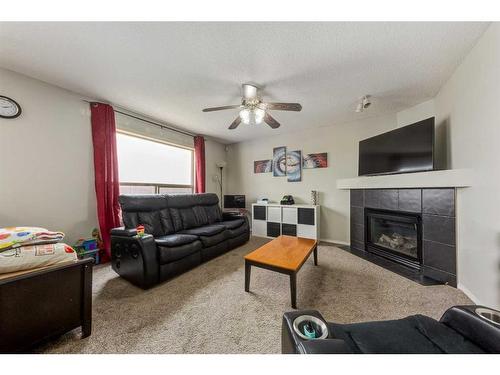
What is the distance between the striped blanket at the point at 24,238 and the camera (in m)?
1.12

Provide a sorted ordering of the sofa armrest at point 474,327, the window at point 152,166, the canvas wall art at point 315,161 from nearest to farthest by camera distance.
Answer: the sofa armrest at point 474,327 → the window at point 152,166 → the canvas wall art at point 315,161

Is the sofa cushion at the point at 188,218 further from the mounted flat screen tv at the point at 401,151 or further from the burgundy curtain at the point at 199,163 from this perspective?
the mounted flat screen tv at the point at 401,151

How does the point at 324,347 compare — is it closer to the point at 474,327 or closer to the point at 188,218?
the point at 474,327

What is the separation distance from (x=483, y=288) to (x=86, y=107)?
4.89m

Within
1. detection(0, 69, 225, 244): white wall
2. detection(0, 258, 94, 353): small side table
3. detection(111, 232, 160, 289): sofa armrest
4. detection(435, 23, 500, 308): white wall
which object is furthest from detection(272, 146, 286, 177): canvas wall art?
detection(0, 258, 94, 353): small side table

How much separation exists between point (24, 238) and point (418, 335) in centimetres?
227

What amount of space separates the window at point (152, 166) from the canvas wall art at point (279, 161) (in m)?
1.95

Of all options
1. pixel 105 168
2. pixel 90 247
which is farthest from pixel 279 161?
pixel 90 247

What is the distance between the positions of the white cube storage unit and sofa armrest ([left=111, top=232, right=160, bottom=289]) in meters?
2.51

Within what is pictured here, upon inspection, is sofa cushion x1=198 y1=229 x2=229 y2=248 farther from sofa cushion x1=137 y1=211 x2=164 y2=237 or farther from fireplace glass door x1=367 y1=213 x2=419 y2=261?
fireplace glass door x1=367 y1=213 x2=419 y2=261

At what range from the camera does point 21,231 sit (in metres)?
1.24

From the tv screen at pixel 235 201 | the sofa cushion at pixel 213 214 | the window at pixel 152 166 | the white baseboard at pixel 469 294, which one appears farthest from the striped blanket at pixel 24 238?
the white baseboard at pixel 469 294

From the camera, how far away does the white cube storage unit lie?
3615 mm
